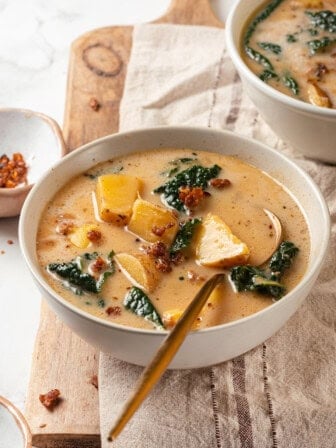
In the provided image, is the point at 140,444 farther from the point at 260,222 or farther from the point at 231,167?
the point at 231,167

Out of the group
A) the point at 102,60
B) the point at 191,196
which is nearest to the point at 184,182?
the point at 191,196

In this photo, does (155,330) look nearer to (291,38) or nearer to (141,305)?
(141,305)

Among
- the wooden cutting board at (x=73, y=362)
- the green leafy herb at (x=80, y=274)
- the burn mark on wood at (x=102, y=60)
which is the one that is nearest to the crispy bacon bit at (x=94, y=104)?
the wooden cutting board at (x=73, y=362)

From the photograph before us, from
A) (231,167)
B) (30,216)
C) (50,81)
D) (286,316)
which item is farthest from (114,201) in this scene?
(50,81)

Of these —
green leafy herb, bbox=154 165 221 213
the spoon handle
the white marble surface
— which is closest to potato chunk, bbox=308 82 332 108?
green leafy herb, bbox=154 165 221 213

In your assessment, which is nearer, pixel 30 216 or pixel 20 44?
pixel 30 216

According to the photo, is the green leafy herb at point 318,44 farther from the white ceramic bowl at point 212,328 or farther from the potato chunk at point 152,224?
the potato chunk at point 152,224
